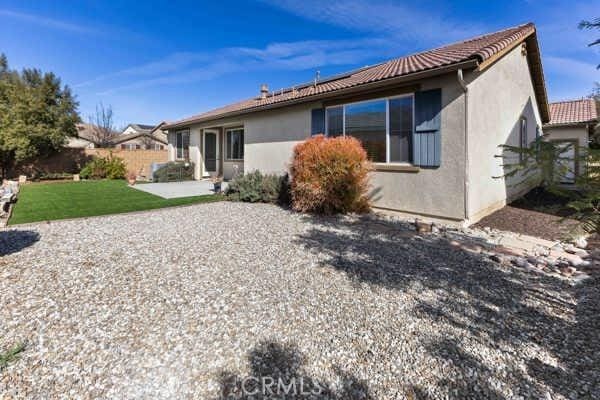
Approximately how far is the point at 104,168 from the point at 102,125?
2793cm

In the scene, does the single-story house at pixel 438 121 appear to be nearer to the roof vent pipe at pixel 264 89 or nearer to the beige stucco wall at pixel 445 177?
the beige stucco wall at pixel 445 177

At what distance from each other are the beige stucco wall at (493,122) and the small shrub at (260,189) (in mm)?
5120

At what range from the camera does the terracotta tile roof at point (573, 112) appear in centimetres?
1501

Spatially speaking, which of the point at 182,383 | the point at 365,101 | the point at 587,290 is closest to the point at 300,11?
the point at 365,101

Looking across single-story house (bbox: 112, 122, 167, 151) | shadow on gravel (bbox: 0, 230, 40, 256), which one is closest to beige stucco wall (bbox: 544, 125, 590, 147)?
shadow on gravel (bbox: 0, 230, 40, 256)

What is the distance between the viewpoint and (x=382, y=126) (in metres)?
7.89

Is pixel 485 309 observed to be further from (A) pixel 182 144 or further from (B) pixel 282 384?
(A) pixel 182 144

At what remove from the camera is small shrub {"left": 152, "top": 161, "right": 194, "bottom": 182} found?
15692 mm

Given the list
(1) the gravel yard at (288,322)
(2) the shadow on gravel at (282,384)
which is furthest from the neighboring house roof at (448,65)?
(2) the shadow on gravel at (282,384)

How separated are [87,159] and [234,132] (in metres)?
10.5

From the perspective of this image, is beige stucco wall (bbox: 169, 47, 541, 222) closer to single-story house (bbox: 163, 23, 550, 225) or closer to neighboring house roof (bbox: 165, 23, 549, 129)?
single-story house (bbox: 163, 23, 550, 225)

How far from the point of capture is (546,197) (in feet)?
33.0

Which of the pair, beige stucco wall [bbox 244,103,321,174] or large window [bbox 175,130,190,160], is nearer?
beige stucco wall [bbox 244,103,321,174]

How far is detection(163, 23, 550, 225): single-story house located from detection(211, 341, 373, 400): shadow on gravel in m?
4.66
